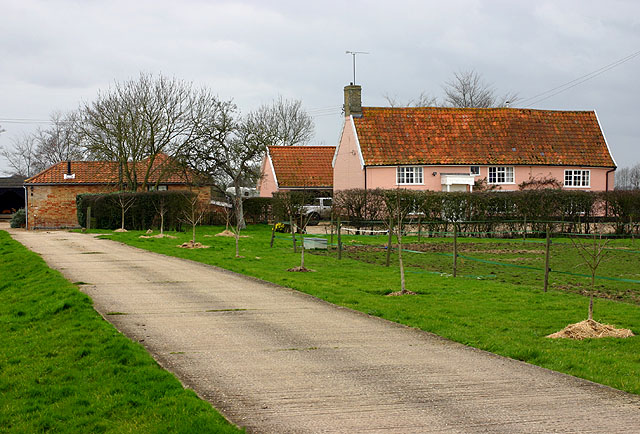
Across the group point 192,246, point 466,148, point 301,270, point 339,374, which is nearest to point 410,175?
point 466,148

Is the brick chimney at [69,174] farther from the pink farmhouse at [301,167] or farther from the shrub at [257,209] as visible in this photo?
the pink farmhouse at [301,167]

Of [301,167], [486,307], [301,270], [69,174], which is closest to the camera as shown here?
[486,307]

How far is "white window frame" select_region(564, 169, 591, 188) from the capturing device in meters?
44.0

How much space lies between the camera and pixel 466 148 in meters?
43.7

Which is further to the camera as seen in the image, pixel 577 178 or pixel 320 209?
pixel 577 178

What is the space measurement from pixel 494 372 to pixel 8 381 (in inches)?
210

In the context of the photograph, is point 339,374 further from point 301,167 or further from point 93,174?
point 301,167

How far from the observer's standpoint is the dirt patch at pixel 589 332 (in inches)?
397

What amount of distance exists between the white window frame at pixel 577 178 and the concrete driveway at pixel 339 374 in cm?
3412

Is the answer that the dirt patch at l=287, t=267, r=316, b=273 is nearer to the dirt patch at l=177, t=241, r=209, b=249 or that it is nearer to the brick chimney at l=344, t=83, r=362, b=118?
the dirt patch at l=177, t=241, r=209, b=249

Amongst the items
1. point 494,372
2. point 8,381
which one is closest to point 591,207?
point 494,372

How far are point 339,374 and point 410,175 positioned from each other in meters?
35.2

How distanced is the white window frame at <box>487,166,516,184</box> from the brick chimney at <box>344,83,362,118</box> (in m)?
8.71

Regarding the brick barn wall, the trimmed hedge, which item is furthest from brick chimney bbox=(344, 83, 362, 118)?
the brick barn wall
